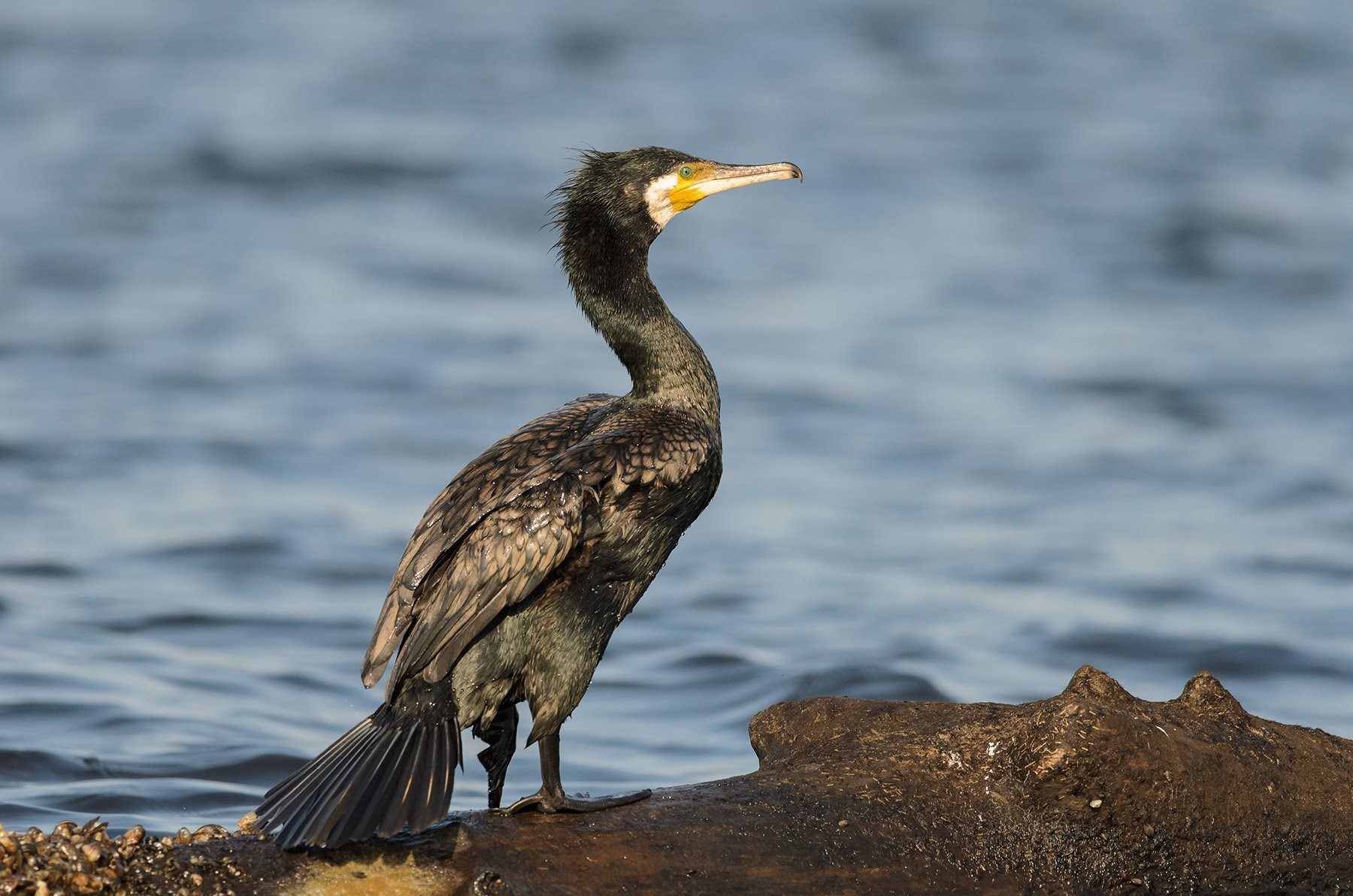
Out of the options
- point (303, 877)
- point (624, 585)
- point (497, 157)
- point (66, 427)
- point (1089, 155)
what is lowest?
point (303, 877)

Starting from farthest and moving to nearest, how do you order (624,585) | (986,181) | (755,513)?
(986,181) < (755,513) < (624,585)

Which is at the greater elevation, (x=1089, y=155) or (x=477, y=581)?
(x=1089, y=155)

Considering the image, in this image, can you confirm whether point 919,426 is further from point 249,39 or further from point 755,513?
point 249,39

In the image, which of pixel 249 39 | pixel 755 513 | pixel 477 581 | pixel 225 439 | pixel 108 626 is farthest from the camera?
pixel 249 39

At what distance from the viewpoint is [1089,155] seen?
16.4m

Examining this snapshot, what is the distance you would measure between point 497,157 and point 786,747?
11.9 metres

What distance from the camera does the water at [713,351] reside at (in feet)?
26.5

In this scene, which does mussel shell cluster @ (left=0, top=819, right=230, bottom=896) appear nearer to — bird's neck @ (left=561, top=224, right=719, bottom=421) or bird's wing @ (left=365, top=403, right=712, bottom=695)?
bird's wing @ (left=365, top=403, right=712, bottom=695)

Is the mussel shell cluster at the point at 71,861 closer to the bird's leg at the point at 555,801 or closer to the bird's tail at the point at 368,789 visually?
the bird's tail at the point at 368,789

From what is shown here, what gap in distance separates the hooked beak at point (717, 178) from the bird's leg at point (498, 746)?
1.66 metres

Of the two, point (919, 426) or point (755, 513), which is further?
point (919, 426)

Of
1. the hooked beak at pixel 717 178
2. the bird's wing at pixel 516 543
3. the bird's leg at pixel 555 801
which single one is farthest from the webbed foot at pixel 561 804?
the hooked beak at pixel 717 178

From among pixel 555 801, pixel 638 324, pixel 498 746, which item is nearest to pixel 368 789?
pixel 555 801

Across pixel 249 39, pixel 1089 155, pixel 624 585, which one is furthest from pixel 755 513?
pixel 249 39
